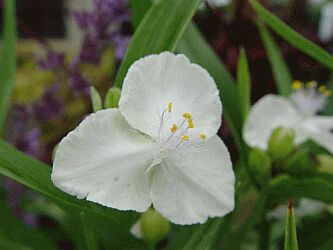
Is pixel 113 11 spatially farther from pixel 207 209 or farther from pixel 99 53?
pixel 207 209

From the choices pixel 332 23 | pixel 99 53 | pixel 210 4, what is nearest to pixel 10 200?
pixel 99 53

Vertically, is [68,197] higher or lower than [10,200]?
higher

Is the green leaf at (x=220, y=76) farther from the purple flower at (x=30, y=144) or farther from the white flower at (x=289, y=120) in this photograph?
the purple flower at (x=30, y=144)

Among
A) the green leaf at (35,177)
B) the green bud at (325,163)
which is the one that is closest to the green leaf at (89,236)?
the green leaf at (35,177)

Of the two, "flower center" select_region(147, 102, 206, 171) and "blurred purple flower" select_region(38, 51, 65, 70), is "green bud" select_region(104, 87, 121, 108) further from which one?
"blurred purple flower" select_region(38, 51, 65, 70)

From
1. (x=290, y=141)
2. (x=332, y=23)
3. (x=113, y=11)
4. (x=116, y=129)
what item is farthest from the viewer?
(x=332, y=23)

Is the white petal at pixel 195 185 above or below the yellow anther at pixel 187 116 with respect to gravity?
below

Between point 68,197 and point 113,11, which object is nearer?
point 68,197

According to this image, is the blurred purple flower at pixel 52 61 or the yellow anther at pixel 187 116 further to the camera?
the blurred purple flower at pixel 52 61
